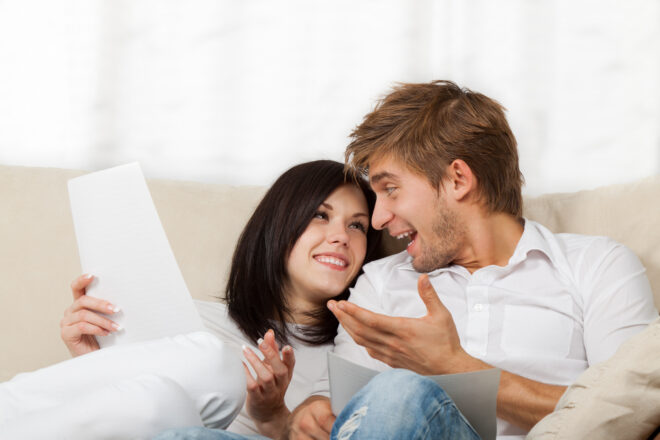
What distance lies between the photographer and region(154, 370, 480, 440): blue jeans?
69 cm

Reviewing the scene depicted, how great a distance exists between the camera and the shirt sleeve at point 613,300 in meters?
1.16

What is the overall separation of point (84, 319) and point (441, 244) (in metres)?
0.76

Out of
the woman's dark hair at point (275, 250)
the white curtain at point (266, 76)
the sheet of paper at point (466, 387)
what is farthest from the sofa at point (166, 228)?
the sheet of paper at point (466, 387)

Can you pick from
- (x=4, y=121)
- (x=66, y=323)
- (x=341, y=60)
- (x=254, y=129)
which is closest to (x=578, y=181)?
(x=341, y=60)

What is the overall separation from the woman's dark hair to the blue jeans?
0.79 m

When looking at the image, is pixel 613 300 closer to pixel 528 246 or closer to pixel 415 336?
pixel 528 246

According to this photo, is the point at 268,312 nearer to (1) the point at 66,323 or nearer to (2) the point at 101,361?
(1) the point at 66,323

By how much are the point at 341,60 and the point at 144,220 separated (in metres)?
1.06

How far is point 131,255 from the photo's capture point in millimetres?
1191

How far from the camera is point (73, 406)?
0.81 m

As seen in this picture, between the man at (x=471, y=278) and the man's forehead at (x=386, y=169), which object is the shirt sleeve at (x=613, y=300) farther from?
the man's forehead at (x=386, y=169)

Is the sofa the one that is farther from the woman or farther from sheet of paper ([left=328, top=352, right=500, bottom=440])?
sheet of paper ([left=328, top=352, right=500, bottom=440])

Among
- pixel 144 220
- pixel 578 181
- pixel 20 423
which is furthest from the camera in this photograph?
pixel 578 181

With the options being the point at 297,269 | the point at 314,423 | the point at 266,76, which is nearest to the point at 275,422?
the point at 314,423
